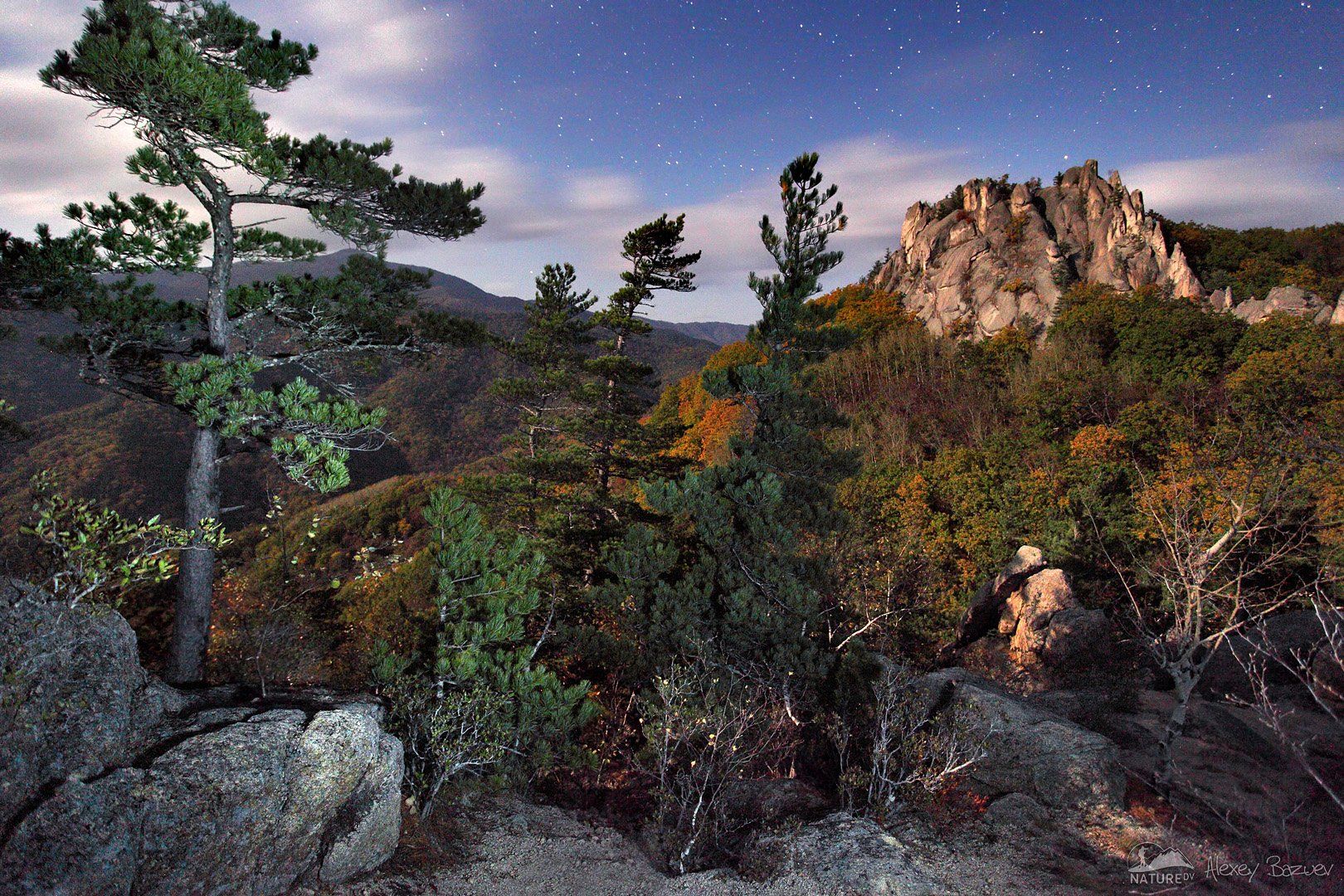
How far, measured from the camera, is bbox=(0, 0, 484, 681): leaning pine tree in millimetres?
→ 6828

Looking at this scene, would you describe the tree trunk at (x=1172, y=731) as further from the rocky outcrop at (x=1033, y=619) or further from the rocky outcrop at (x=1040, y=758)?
the rocky outcrop at (x=1033, y=619)

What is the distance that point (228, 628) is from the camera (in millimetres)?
11719

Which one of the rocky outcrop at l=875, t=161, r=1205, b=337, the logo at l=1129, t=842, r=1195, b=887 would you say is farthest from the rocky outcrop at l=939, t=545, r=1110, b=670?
the rocky outcrop at l=875, t=161, r=1205, b=337

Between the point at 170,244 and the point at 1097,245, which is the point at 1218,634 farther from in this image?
the point at 1097,245


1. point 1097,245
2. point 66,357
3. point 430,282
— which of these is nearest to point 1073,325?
point 1097,245

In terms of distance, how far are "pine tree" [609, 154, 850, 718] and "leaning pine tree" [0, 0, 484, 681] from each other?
5226 millimetres

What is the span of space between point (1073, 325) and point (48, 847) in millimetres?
39801

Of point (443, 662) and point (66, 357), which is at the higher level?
point (66, 357)

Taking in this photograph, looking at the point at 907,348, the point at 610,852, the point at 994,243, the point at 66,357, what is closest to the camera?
the point at 610,852

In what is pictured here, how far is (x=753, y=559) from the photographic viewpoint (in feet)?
36.1

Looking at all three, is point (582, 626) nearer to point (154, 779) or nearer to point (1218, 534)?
point (154, 779)

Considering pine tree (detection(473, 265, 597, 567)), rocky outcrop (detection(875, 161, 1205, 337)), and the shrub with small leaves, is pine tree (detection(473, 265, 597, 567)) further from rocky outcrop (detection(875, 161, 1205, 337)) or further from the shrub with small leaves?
rocky outcrop (detection(875, 161, 1205, 337))

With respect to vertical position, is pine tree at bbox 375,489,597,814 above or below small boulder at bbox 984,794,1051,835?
above

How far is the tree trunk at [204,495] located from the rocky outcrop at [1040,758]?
10700 mm
